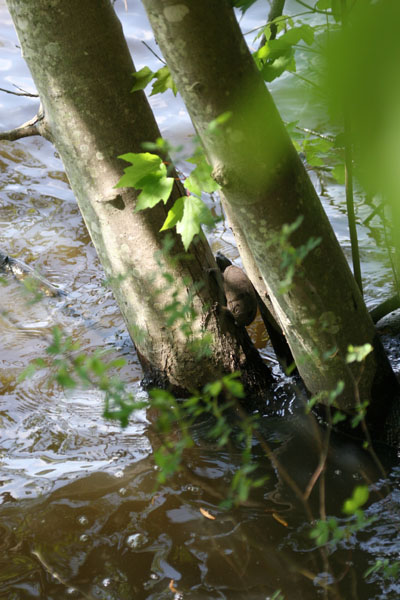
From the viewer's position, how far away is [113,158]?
2.54 meters

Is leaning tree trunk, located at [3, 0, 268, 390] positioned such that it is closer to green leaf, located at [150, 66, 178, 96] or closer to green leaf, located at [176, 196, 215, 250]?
green leaf, located at [150, 66, 178, 96]

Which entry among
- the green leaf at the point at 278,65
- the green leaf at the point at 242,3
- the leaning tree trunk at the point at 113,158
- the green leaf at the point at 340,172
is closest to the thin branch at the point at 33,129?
the leaning tree trunk at the point at 113,158

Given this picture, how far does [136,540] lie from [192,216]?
1148 millimetres

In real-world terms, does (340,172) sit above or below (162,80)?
below

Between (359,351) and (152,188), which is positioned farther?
(152,188)

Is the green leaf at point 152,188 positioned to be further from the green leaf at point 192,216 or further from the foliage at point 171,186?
the green leaf at point 192,216

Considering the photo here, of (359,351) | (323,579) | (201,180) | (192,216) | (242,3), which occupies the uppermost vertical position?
(242,3)

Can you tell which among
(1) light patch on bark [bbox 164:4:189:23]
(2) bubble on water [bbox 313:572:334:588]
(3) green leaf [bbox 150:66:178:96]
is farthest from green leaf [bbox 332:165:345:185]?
(2) bubble on water [bbox 313:572:334:588]

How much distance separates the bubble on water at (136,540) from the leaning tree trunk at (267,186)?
2.93 ft

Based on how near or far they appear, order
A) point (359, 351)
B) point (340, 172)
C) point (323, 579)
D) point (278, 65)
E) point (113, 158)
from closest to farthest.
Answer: point (359, 351)
point (323, 579)
point (278, 65)
point (113, 158)
point (340, 172)

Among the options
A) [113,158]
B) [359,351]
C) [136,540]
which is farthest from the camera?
[113,158]

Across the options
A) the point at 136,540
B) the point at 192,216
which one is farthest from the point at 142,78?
Answer: the point at 136,540

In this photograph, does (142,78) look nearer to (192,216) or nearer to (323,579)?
(192,216)

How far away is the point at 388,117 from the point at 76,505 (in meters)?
1.98
